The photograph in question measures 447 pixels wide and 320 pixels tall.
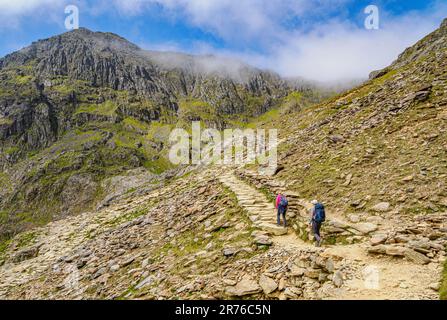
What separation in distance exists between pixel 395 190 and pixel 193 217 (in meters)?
13.6

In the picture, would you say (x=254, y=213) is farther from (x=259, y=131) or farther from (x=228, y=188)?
(x=259, y=131)

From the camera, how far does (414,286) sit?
11.4m

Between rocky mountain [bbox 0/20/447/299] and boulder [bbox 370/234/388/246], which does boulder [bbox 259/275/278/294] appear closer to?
rocky mountain [bbox 0/20/447/299]

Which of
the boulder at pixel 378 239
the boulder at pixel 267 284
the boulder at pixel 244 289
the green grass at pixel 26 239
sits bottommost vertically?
the green grass at pixel 26 239

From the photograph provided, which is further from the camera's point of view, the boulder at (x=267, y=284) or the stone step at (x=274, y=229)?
the stone step at (x=274, y=229)

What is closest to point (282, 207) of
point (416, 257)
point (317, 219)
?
point (317, 219)

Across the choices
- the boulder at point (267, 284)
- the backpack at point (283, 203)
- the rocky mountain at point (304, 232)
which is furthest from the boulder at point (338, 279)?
the backpack at point (283, 203)

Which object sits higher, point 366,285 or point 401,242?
point 401,242

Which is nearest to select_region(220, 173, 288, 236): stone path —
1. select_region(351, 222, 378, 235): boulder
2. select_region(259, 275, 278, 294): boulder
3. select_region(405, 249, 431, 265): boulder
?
select_region(351, 222, 378, 235): boulder

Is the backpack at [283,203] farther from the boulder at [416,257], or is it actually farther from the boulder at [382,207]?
the boulder at [416,257]

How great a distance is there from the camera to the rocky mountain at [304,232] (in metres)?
12.8

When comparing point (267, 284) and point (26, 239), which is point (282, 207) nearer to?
point (267, 284)

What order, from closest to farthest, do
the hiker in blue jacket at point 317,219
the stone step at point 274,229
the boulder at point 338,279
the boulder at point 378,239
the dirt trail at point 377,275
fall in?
1. the dirt trail at point 377,275
2. the boulder at point 338,279
3. the boulder at point 378,239
4. the hiker in blue jacket at point 317,219
5. the stone step at point 274,229
